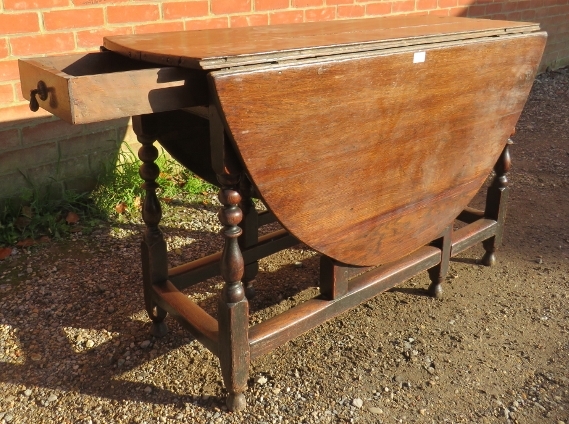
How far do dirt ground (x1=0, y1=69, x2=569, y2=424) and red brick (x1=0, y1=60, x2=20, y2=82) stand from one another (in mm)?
773

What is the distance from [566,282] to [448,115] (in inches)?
43.3

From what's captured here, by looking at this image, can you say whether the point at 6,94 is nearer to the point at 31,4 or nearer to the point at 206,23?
the point at 31,4

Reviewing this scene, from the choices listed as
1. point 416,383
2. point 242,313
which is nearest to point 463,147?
point 416,383

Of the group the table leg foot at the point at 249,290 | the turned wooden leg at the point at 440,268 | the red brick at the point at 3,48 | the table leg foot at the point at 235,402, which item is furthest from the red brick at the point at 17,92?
the turned wooden leg at the point at 440,268

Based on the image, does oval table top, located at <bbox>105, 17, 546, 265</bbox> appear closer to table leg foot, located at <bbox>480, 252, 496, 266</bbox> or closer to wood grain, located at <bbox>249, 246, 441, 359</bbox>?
wood grain, located at <bbox>249, 246, 441, 359</bbox>

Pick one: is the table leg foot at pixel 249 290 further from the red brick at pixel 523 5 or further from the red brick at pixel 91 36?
the red brick at pixel 523 5

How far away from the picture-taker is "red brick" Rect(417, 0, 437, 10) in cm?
468

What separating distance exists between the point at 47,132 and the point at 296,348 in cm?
165

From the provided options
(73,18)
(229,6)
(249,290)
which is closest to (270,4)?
(229,6)

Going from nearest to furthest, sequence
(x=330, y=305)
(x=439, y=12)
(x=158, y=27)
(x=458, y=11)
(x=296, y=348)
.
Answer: (x=330, y=305)
(x=296, y=348)
(x=158, y=27)
(x=439, y=12)
(x=458, y=11)

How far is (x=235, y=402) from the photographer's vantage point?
1964 mm

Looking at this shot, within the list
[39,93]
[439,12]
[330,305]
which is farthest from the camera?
[439,12]

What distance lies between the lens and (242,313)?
1.87 metres

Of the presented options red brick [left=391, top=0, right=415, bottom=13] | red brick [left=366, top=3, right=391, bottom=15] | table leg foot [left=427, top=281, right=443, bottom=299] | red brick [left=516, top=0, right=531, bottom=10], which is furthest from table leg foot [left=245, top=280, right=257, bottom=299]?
red brick [left=516, top=0, right=531, bottom=10]
